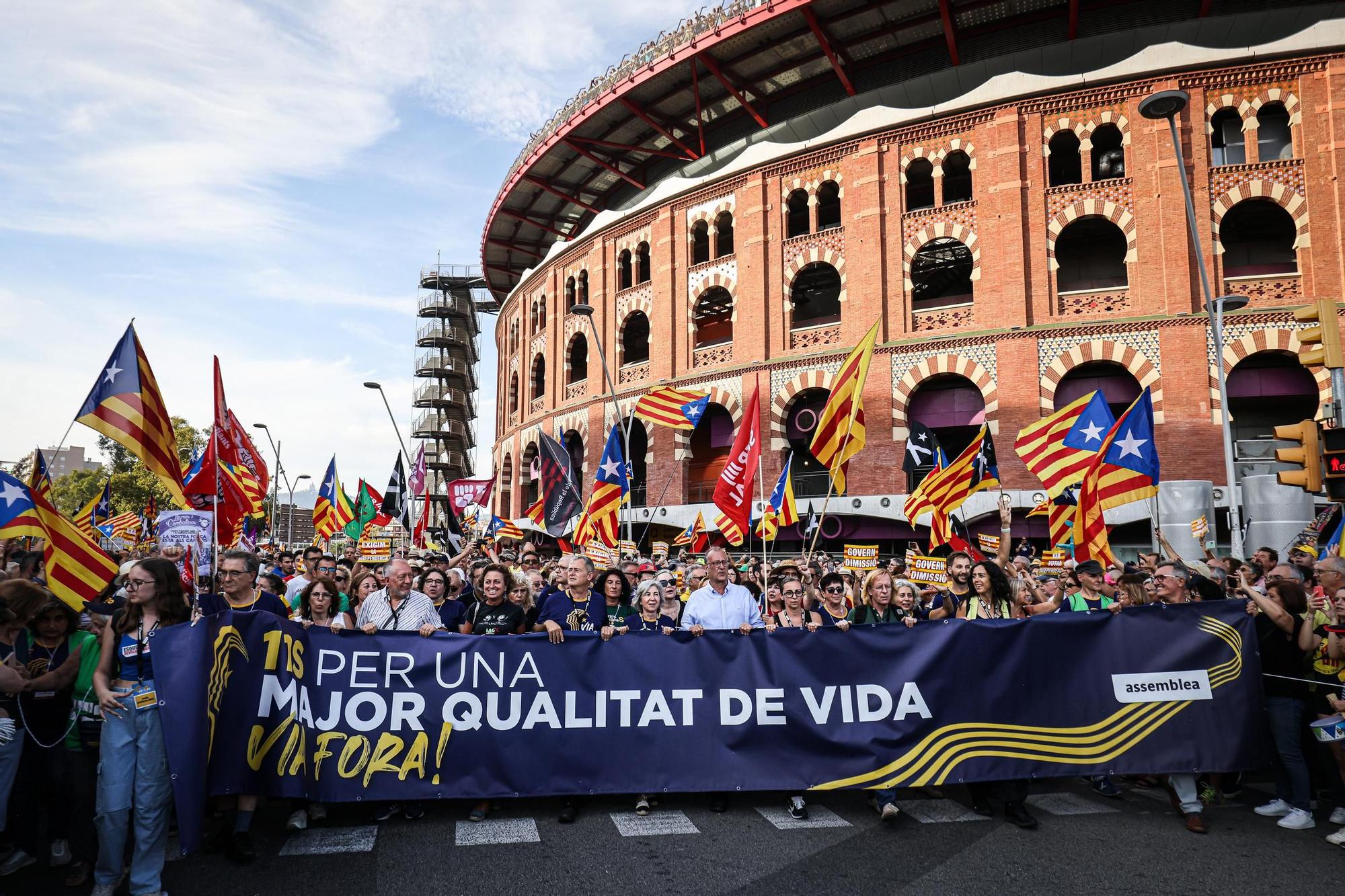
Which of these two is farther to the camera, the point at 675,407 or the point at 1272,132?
the point at 1272,132

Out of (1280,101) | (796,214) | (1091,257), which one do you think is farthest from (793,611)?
(1280,101)

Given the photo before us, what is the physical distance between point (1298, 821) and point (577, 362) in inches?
1270

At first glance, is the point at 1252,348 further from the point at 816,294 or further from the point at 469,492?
the point at 469,492

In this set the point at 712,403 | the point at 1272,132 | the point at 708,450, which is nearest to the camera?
the point at 1272,132

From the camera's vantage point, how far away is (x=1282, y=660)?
6.85 meters

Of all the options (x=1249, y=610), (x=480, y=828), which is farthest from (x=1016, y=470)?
(x=480, y=828)

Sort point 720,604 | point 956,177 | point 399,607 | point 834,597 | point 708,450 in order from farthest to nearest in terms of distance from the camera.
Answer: point 708,450
point 956,177
point 834,597
point 720,604
point 399,607

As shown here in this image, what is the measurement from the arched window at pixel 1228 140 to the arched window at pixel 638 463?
19.2 metres

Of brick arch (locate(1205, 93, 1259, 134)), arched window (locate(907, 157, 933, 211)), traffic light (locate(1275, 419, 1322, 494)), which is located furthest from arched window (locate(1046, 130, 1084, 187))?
traffic light (locate(1275, 419, 1322, 494))

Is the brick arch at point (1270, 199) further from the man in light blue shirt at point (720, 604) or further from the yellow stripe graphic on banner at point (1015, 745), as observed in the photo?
the man in light blue shirt at point (720, 604)

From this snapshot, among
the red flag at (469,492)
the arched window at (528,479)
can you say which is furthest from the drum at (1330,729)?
the arched window at (528,479)

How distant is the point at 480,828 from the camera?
6.29m

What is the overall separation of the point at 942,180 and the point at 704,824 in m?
23.5

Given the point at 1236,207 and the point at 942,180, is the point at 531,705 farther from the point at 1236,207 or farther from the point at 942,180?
the point at 1236,207
